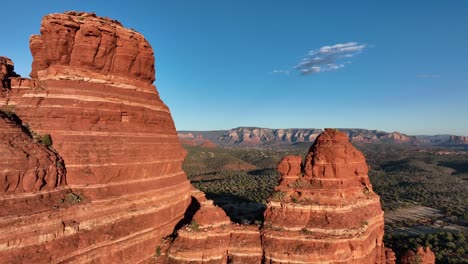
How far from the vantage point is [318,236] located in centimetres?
2534

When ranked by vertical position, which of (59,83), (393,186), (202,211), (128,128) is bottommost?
(393,186)

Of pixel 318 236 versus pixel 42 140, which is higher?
pixel 42 140

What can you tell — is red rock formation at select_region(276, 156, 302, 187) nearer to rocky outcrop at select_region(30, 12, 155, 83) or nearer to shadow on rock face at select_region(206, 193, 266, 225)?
rocky outcrop at select_region(30, 12, 155, 83)

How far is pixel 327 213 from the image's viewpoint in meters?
27.2

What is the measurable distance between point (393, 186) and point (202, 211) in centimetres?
9689

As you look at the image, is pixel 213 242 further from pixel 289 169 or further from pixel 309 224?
pixel 289 169

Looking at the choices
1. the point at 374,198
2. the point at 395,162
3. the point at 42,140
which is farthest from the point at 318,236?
the point at 395,162

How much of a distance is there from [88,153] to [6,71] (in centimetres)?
935

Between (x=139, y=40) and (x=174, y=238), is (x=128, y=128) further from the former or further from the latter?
(x=174, y=238)

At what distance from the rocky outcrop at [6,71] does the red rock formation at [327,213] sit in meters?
23.0

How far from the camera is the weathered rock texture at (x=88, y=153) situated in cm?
1831

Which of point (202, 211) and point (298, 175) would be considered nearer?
point (202, 211)

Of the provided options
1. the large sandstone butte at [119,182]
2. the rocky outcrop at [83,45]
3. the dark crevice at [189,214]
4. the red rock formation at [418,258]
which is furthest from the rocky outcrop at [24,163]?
the red rock formation at [418,258]

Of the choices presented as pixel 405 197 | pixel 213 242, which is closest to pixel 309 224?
pixel 213 242
